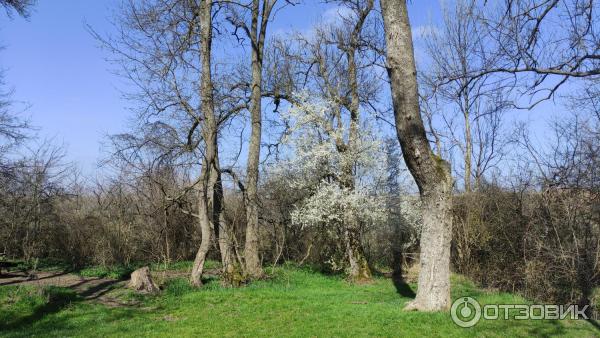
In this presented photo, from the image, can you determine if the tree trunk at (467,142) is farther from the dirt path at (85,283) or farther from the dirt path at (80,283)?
the dirt path at (80,283)

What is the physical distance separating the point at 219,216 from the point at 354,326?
24.3 ft

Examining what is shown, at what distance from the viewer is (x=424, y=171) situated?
26.7 ft

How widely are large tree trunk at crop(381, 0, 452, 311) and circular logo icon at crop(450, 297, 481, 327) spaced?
0.77ft

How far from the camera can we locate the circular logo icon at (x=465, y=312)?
727 cm

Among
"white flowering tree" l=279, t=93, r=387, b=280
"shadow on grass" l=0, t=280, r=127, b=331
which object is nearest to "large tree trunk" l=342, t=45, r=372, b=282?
"white flowering tree" l=279, t=93, r=387, b=280

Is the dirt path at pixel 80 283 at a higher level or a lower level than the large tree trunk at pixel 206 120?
lower

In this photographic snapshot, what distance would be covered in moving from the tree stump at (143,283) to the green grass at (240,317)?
0.28 meters

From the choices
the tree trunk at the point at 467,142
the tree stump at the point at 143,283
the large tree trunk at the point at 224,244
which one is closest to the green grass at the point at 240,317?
the tree stump at the point at 143,283

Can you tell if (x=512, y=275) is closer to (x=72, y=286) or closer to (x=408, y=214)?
(x=408, y=214)

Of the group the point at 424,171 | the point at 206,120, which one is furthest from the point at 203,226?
the point at 424,171

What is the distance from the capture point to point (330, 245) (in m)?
16.1

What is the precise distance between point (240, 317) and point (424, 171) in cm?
420

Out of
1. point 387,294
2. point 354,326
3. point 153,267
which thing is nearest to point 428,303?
point 354,326

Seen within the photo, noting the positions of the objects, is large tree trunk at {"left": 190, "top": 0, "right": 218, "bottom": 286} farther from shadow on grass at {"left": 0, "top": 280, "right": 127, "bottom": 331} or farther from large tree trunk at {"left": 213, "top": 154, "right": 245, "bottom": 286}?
shadow on grass at {"left": 0, "top": 280, "right": 127, "bottom": 331}
